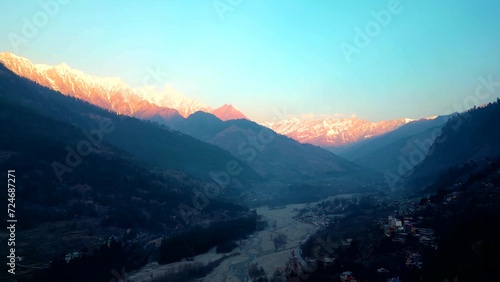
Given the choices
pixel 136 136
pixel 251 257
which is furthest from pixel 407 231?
pixel 136 136

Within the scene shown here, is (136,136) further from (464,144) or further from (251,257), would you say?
(464,144)

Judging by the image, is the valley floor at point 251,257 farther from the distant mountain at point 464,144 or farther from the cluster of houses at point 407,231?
the distant mountain at point 464,144

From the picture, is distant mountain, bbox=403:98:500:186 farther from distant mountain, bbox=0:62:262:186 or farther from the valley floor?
distant mountain, bbox=0:62:262:186

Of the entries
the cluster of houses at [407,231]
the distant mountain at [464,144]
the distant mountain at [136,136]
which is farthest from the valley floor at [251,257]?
the distant mountain at [136,136]

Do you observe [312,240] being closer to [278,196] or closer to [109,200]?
[109,200]

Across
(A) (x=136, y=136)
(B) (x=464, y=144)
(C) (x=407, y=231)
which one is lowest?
(C) (x=407, y=231)

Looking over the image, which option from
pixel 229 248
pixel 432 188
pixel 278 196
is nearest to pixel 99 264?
pixel 229 248

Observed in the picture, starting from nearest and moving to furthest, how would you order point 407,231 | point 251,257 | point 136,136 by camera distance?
point 407,231 → point 251,257 → point 136,136

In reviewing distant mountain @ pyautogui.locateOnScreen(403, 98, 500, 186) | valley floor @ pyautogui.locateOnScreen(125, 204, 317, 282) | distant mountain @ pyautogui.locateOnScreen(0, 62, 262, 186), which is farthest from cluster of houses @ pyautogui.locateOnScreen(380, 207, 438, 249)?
distant mountain @ pyautogui.locateOnScreen(0, 62, 262, 186)

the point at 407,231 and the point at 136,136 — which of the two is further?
→ the point at 136,136
